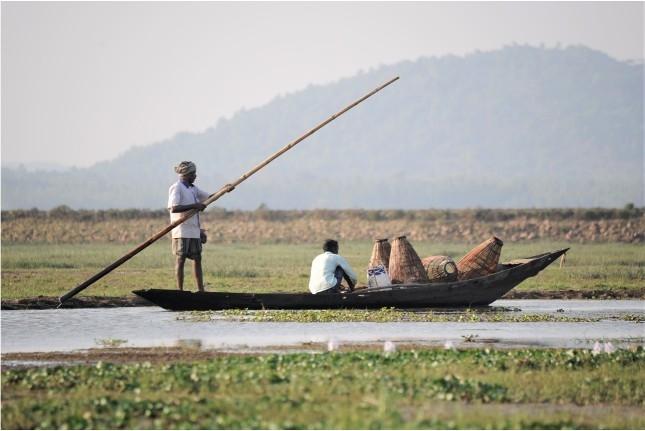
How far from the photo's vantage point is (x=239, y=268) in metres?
32.7

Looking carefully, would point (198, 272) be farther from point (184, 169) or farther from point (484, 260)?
point (484, 260)

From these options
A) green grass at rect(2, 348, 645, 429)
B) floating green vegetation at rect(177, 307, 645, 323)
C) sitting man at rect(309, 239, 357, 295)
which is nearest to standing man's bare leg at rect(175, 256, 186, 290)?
floating green vegetation at rect(177, 307, 645, 323)

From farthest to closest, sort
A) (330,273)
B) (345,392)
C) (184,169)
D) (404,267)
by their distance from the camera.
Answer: (404,267)
(184,169)
(330,273)
(345,392)

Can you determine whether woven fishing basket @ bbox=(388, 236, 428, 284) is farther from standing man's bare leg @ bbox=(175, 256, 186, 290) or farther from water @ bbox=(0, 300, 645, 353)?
standing man's bare leg @ bbox=(175, 256, 186, 290)

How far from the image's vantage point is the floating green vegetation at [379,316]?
18.8 meters

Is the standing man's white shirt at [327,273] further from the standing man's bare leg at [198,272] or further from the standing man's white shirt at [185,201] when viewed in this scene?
the standing man's white shirt at [185,201]

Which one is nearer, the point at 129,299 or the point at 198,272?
the point at 198,272

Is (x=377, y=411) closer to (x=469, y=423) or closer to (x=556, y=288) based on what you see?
(x=469, y=423)

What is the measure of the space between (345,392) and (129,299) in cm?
1089

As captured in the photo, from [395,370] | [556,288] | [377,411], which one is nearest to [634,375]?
[395,370]

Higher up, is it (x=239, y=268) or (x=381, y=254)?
(x=381, y=254)

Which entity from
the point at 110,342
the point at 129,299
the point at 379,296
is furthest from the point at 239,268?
A: the point at 110,342

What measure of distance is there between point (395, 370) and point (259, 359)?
1361 mm

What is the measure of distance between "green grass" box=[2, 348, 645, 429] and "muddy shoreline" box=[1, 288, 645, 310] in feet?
24.3
